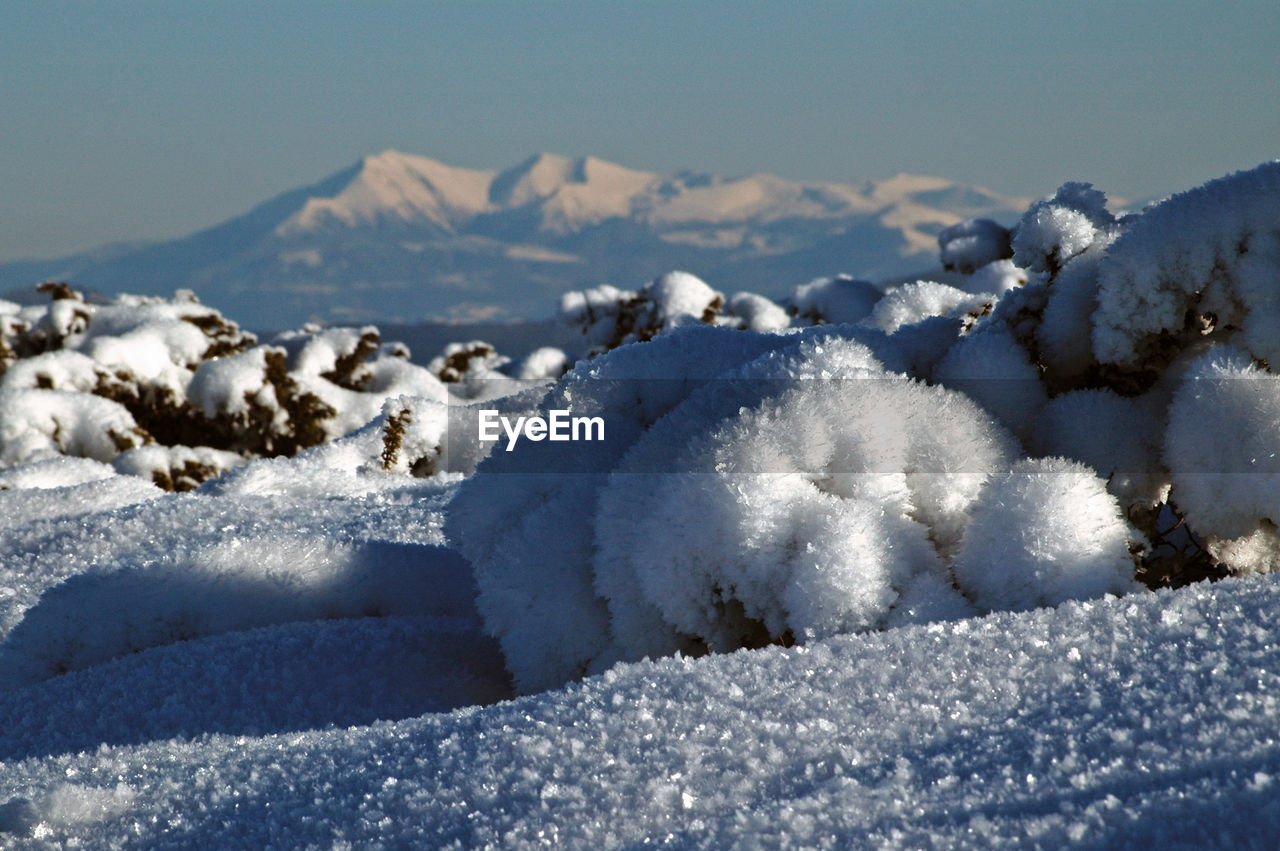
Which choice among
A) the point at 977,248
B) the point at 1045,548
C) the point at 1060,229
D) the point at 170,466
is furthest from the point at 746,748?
the point at 170,466

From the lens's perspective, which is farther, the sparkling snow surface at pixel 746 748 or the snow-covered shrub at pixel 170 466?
the snow-covered shrub at pixel 170 466

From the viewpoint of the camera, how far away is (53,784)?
1387 mm

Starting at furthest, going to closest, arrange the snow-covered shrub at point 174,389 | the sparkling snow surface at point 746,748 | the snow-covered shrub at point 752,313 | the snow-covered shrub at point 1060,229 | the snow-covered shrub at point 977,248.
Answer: the snow-covered shrub at point 752,313, the snow-covered shrub at point 174,389, the snow-covered shrub at point 977,248, the snow-covered shrub at point 1060,229, the sparkling snow surface at point 746,748

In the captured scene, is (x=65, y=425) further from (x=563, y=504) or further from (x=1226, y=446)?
(x=1226, y=446)

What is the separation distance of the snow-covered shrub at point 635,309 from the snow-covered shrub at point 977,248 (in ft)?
7.98

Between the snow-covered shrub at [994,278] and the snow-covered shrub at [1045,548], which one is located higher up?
the snow-covered shrub at [1045,548]

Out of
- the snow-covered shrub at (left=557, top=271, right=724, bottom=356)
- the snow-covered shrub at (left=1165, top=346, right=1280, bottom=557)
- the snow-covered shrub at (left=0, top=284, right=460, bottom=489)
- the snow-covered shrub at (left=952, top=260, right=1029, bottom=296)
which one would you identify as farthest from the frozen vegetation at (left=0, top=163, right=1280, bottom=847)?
the snow-covered shrub at (left=557, top=271, right=724, bottom=356)

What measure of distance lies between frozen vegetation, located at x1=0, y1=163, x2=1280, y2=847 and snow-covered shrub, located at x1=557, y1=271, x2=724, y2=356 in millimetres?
5319

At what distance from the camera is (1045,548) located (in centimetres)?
153

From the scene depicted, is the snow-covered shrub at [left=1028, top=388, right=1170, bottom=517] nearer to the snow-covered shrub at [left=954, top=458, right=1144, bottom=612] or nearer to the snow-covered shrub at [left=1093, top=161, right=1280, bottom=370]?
the snow-covered shrub at [left=1093, top=161, right=1280, bottom=370]

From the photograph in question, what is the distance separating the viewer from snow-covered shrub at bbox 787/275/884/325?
5801 mm

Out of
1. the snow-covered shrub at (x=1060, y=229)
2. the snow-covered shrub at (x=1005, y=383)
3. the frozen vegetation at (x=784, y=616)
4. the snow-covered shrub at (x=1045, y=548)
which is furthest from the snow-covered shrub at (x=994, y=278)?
the snow-covered shrub at (x=1045, y=548)

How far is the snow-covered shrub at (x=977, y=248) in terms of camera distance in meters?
5.50

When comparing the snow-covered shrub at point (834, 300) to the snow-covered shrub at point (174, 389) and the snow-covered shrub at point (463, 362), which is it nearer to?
the snow-covered shrub at point (174, 389)
